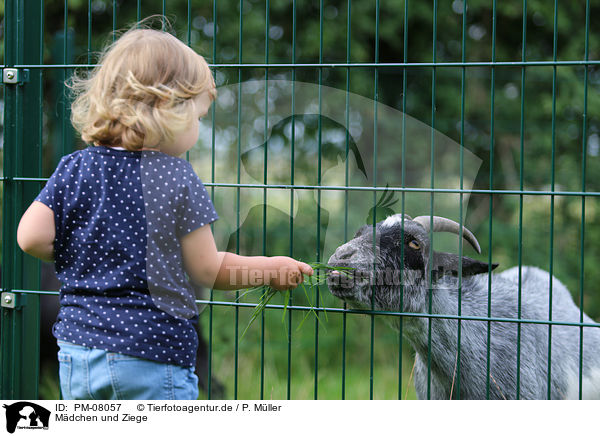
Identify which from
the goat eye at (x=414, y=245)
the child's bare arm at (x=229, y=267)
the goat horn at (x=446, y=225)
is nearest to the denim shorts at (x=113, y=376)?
the child's bare arm at (x=229, y=267)

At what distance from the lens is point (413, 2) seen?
245 inches

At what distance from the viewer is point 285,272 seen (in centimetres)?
214

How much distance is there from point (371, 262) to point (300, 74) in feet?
4.43

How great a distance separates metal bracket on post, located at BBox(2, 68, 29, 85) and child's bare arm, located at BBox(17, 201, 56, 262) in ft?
4.25

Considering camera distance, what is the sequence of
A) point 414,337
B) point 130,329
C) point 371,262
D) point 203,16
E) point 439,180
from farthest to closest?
point 203,16 → point 439,180 → point 414,337 → point 371,262 → point 130,329

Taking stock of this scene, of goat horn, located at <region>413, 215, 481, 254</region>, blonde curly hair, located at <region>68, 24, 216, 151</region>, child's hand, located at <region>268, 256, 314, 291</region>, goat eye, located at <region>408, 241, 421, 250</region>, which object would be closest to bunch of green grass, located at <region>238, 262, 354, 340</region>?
child's hand, located at <region>268, 256, 314, 291</region>

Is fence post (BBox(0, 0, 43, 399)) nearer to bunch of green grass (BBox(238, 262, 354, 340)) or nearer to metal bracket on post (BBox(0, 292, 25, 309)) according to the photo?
metal bracket on post (BBox(0, 292, 25, 309))

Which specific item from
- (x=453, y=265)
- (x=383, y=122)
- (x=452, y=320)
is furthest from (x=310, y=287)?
(x=383, y=122)

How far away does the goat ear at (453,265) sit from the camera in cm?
306

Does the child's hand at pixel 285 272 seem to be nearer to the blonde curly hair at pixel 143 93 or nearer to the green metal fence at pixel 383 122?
the blonde curly hair at pixel 143 93

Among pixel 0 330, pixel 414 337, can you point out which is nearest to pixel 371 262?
pixel 414 337

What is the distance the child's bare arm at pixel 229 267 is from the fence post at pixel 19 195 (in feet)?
4.42

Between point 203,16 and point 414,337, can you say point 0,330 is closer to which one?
point 414,337
